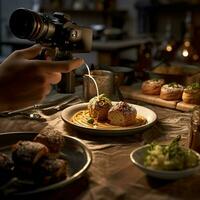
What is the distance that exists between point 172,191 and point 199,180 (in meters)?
0.09

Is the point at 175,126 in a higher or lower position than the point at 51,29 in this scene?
lower

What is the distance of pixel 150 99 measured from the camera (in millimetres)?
1572

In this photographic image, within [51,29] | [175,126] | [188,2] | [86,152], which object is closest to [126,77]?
[175,126]

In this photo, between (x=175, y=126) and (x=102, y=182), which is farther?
(x=175, y=126)

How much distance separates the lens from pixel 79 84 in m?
1.89

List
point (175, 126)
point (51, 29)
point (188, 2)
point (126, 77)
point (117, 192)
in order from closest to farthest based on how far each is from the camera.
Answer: point (117, 192) → point (51, 29) → point (175, 126) → point (126, 77) → point (188, 2)

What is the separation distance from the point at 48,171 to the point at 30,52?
42cm

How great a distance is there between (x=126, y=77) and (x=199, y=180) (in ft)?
3.34

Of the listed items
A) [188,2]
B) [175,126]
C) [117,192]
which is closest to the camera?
[117,192]

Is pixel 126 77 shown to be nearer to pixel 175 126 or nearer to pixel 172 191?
pixel 175 126

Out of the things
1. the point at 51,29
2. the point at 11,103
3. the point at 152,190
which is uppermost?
the point at 51,29

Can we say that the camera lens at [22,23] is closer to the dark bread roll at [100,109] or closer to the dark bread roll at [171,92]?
the dark bread roll at [100,109]

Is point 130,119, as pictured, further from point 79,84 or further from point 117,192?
point 79,84

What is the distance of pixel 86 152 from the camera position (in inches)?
36.9
